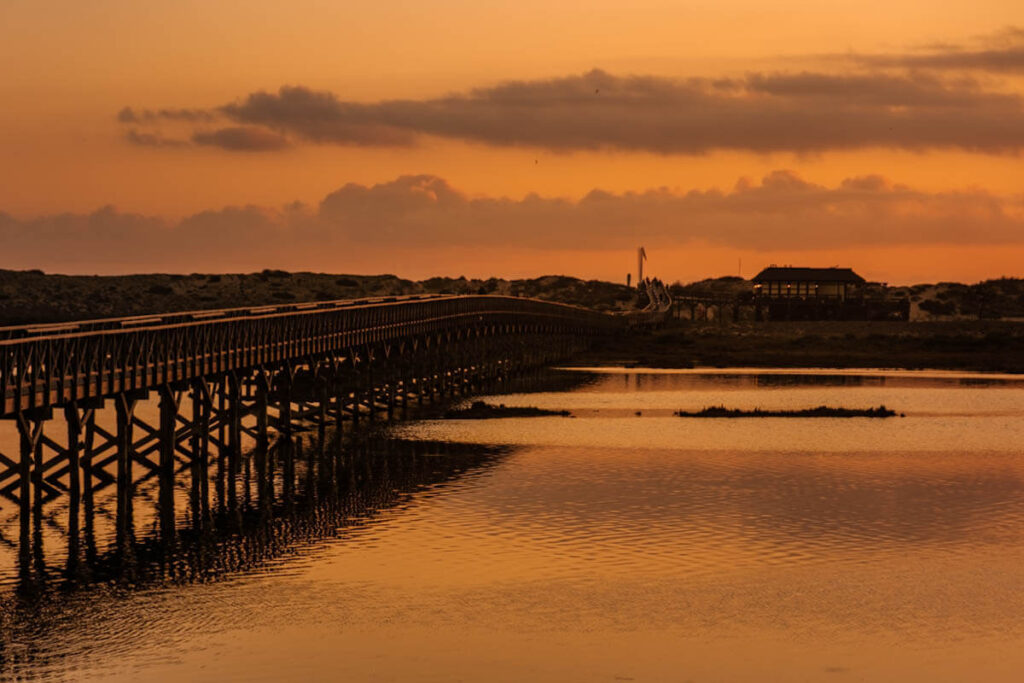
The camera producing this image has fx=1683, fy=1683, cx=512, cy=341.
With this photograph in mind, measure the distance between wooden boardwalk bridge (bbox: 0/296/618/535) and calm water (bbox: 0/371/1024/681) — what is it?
416 centimetres

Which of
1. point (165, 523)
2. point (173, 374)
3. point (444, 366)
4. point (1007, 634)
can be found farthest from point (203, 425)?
point (444, 366)

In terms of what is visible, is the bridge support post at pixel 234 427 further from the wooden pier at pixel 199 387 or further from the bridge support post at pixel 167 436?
the bridge support post at pixel 167 436

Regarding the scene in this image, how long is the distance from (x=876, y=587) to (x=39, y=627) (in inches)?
776

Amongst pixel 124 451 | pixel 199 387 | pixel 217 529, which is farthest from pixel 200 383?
pixel 217 529

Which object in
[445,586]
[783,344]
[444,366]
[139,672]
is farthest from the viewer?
[783,344]

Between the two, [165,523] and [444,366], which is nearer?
[165,523]

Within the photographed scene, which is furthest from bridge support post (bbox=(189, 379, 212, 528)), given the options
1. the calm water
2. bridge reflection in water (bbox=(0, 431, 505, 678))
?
the calm water

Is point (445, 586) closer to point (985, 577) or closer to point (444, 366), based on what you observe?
point (985, 577)

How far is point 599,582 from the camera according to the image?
136 ft

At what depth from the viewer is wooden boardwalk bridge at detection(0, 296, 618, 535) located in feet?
166

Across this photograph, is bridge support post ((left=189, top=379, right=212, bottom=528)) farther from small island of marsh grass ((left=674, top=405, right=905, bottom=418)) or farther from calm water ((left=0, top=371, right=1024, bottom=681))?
small island of marsh grass ((left=674, top=405, right=905, bottom=418))

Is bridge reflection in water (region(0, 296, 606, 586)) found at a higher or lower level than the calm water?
higher

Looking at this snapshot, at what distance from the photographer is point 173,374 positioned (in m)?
59.9

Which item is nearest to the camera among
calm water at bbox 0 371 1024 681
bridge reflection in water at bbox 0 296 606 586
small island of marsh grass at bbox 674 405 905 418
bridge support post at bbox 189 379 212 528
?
calm water at bbox 0 371 1024 681
